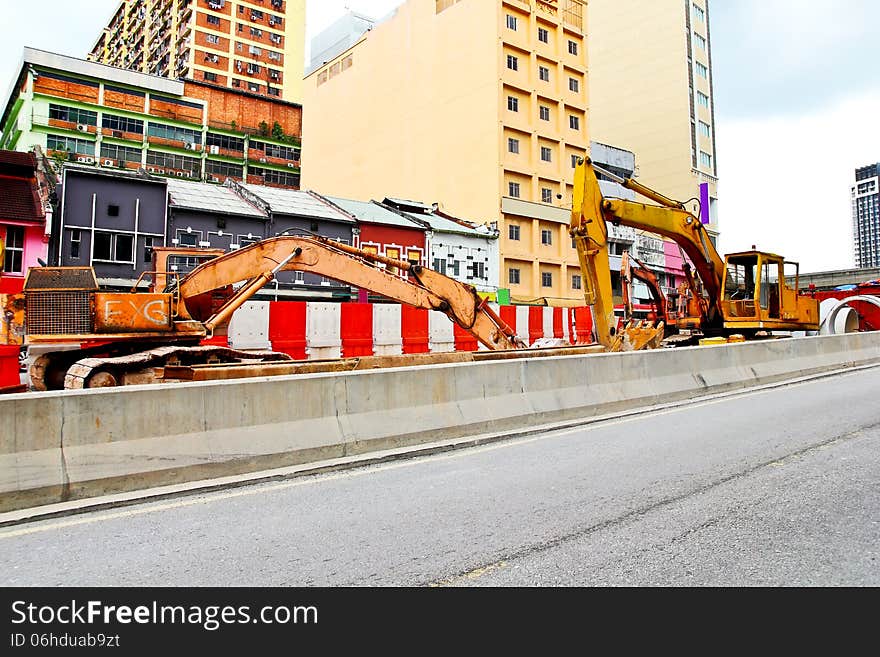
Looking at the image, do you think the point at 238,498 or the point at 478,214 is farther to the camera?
the point at 478,214

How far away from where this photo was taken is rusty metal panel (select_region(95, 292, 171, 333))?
11227 millimetres

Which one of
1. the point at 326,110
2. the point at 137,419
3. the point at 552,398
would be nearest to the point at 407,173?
the point at 326,110

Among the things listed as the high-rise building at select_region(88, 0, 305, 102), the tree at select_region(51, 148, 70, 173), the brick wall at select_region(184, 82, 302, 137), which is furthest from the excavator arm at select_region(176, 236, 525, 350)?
the high-rise building at select_region(88, 0, 305, 102)

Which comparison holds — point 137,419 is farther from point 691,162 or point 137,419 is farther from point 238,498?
point 691,162

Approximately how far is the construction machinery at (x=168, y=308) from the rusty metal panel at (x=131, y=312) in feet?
0.06

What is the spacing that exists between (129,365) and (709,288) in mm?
15834

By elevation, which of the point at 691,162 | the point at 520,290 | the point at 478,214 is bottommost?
the point at 520,290

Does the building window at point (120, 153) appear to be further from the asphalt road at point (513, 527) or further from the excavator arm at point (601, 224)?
the asphalt road at point (513, 527)

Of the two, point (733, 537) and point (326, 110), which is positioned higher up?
point (326, 110)

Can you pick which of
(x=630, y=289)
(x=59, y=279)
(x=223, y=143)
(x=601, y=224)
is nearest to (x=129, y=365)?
(x=59, y=279)

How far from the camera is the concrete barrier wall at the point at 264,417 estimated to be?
492 centimetres

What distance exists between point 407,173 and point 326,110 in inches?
610

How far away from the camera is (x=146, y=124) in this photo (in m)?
53.9
